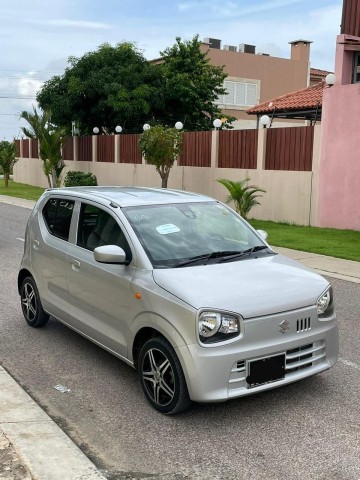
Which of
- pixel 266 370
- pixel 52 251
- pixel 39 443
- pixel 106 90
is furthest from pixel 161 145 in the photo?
pixel 39 443

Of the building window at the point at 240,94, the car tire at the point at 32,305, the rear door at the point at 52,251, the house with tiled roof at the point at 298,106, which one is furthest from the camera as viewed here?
the building window at the point at 240,94

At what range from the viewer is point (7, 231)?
15.4 metres

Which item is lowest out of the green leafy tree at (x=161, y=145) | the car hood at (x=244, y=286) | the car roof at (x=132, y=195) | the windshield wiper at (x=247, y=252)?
the car hood at (x=244, y=286)

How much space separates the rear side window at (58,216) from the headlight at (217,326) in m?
2.25

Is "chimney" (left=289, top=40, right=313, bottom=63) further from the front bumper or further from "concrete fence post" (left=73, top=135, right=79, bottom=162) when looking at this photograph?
the front bumper

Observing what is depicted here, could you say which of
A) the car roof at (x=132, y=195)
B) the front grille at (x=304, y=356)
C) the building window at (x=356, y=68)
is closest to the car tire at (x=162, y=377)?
the front grille at (x=304, y=356)

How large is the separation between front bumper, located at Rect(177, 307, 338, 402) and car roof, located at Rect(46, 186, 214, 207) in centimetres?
174

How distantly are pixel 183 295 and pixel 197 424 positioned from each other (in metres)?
0.96

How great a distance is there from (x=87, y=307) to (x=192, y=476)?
6.92 ft

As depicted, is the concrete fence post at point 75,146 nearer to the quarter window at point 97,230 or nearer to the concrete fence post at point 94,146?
the concrete fence post at point 94,146

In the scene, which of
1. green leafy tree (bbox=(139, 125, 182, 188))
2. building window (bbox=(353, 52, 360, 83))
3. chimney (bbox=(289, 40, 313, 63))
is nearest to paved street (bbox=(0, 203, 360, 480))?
building window (bbox=(353, 52, 360, 83))

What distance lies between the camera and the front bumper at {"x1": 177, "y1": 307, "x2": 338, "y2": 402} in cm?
392

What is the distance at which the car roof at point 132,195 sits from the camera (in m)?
5.30

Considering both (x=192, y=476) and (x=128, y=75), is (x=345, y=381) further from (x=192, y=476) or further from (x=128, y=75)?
(x=128, y=75)
